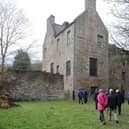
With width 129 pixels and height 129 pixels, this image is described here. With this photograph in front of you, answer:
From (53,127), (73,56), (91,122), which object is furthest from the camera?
(73,56)

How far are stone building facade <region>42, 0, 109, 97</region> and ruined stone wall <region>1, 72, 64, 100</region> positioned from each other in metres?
2.58

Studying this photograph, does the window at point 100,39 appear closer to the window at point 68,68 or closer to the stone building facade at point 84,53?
the stone building facade at point 84,53

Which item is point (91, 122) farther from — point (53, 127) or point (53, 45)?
point (53, 45)

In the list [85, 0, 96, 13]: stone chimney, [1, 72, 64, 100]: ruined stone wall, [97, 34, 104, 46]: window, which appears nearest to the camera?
[1, 72, 64, 100]: ruined stone wall

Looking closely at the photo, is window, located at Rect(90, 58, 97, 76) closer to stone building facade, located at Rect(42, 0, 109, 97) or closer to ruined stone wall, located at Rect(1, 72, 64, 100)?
stone building facade, located at Rect(42, 0, 109, 97)

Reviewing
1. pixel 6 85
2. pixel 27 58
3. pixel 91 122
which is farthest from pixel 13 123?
pixel 27 58

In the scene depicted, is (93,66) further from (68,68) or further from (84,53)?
(68,68)

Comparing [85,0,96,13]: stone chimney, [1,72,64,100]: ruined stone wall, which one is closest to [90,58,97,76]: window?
[1,72,64,100]: ruined stone wall

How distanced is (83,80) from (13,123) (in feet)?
75.2

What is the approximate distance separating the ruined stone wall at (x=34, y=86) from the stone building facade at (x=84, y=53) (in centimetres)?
258

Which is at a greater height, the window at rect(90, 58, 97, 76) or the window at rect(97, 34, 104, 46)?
the window at rect(97, 34, 104, 46)

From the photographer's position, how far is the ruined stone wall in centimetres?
3086

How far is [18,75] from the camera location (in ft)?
103

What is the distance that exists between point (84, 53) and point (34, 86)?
8758 millimetres
